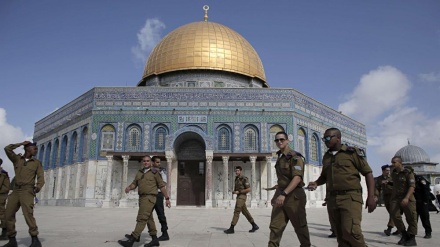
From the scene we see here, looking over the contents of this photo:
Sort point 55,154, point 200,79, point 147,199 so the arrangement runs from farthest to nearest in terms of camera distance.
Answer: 1. point 55,154
2. point 200,79
3. point 147,199

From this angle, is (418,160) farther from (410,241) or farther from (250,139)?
(410,241)

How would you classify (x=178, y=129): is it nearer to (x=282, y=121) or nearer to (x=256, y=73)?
(x=282, y=121)

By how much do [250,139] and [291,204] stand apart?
61.9ft

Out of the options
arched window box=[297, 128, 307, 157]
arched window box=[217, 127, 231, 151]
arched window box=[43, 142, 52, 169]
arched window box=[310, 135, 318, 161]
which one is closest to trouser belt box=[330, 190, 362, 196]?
arched window box=[217, 127, 231, 151]

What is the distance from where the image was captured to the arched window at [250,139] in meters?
23.1

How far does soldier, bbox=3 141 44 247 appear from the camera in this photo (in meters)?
5.53


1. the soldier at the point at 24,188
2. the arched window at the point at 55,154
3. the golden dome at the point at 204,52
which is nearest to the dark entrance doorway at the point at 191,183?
the golden dome at the point at 204,52

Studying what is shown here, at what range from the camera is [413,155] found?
49969mm

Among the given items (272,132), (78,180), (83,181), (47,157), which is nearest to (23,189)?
(83,181)

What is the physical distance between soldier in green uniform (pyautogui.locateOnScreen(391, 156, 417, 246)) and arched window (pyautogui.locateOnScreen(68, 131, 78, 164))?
2211cm

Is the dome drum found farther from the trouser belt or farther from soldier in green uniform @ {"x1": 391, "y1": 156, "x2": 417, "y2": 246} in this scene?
the trouser belt

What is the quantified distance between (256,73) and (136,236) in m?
24.6

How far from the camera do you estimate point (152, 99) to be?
23625 mm

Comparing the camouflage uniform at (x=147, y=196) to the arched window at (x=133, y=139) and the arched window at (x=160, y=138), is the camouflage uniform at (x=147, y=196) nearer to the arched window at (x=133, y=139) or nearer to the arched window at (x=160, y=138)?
the arched window at (x=160, y=138)
